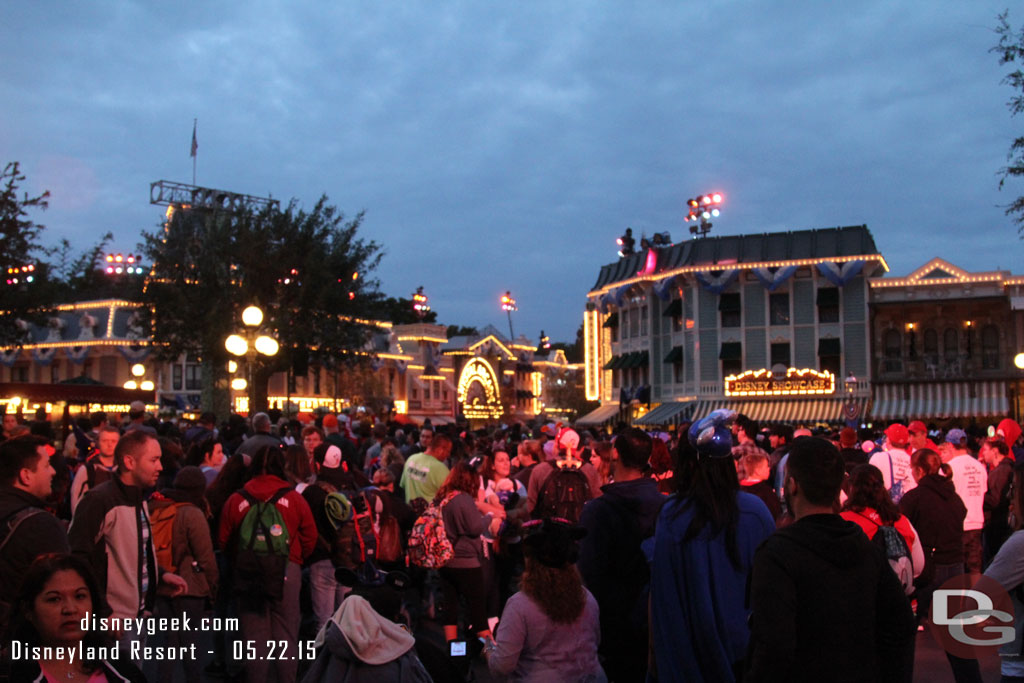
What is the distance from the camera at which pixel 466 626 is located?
9.11 m

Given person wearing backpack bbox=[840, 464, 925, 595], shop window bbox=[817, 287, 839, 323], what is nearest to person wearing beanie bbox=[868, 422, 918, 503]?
person wearing backpack bbox=[840, 464, 925, 595]

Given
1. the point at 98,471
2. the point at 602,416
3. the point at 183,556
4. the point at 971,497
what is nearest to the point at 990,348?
the point at 602,416

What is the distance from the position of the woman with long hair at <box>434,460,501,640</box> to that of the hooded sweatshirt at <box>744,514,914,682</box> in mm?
5319

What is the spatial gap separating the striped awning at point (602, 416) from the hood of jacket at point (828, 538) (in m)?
42.4

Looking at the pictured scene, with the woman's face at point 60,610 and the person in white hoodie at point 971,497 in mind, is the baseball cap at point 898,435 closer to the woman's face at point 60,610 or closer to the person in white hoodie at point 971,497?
the person in white hoodie at point 971,497

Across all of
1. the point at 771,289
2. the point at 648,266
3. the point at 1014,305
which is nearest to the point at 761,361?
the point at 771,289

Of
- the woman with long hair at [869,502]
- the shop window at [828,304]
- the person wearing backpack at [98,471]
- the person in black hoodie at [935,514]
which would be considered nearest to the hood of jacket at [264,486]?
the person wearing backpack at [98,471]

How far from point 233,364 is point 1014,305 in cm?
3390

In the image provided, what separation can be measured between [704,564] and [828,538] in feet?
2.82

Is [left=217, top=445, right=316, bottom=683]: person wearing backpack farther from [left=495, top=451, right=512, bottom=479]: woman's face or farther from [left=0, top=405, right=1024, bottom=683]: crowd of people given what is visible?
[left=495, top=451, right=512, bottom=479]: woman's face

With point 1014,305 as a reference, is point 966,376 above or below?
below

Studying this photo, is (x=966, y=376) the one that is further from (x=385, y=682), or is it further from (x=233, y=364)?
(x=385, y=682)

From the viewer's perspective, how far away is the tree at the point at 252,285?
2786 centimetres

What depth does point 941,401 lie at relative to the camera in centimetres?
3916
